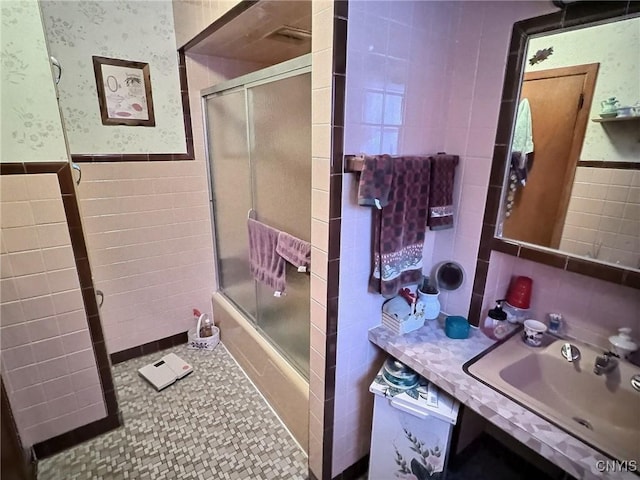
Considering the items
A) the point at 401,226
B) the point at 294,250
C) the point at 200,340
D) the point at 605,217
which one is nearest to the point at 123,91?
the point at 294,250

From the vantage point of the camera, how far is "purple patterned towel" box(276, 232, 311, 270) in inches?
56.1

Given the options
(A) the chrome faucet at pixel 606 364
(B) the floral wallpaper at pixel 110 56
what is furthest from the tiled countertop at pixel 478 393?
(B) the floral wallpaper at pixel 110 56

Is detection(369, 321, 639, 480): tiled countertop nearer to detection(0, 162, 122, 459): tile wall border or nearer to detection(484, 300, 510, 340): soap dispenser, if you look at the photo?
detection(484, 300, 510, 340): soap dispenser

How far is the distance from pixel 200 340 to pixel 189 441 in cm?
76

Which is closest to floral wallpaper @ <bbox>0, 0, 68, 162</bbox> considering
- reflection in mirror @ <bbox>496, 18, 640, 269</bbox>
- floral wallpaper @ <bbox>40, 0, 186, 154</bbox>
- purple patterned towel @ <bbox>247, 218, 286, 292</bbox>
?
floral wallpaper @ <bbox>40, 0, 186, 154</bbox>

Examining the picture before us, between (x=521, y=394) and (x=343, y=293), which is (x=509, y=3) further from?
(x=521, y=394)

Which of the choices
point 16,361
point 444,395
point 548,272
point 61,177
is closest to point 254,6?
point 61,177

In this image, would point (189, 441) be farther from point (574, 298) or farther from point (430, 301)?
point (574, 298)

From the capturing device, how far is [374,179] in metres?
1.03

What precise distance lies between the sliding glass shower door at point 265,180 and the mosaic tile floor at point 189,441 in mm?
399

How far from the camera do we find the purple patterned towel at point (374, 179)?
1023 mm

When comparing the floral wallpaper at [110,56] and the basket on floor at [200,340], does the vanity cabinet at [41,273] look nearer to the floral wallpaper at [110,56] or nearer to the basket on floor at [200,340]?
the floral wallpaper at [110,56]

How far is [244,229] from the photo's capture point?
1966 millimetres

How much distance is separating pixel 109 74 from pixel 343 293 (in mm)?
1766
